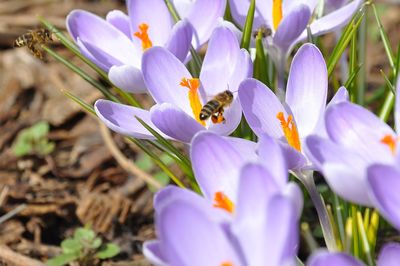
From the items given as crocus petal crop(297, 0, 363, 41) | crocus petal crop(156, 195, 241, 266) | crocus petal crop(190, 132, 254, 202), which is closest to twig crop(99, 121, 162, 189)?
crocus petal crop(297, 0, 363, 41)

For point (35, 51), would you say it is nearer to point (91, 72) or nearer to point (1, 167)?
point (1, 167)

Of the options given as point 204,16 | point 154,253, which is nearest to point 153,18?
point 204,16

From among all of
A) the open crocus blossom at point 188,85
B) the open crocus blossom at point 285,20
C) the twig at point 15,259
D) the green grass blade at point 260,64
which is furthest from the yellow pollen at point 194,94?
the twig at point 15,259

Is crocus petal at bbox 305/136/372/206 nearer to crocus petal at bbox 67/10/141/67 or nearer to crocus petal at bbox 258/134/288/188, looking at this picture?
crocus petal at bbox 258/134/288/188

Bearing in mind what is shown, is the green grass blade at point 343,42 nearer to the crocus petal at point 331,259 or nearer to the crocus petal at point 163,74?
the crocus petal at point 163,74

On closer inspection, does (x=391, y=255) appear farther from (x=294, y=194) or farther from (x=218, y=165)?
(x=218, y=165)
